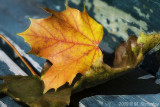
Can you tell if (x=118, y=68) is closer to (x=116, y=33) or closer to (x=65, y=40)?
(x=65, y=40)

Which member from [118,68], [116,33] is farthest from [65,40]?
[116,33]

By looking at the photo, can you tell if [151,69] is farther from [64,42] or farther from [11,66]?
[11,66]

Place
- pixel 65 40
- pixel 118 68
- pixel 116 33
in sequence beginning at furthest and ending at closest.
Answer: pixel 116 33
pixel 65 40
pixel 118 68

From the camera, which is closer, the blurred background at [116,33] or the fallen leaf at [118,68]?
the fallen leaf at [118,68]

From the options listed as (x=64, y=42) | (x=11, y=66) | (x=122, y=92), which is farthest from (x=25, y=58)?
(x=122, y=92)
